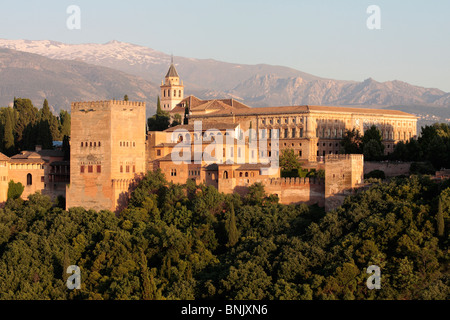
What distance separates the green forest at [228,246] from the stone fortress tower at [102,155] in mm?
1138

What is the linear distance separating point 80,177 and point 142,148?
4.54 meters

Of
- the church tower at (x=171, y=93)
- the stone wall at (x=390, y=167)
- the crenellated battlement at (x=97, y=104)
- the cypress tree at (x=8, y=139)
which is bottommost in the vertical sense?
the stone wall at (x=390, y=167)

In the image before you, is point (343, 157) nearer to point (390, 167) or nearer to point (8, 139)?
point (390, 167)

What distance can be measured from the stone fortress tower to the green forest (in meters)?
1.14

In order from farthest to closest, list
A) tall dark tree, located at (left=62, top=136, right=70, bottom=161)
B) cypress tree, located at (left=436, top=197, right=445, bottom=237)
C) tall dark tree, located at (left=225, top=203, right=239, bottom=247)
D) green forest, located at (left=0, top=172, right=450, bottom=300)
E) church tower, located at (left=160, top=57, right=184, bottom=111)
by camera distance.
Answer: church tower, located at (left=160, top=57, right=184, bottom=111), tall dark tree, located at (left=62, top=136, right=70, bottom=161), tall dark tree, located at (left=225, top=203, right=239, bottom=247), cypress tree, located at (left=436, top=197, right=445, bottom=237), green forest, located at (left=0, top=172, right=450, bottom=300)

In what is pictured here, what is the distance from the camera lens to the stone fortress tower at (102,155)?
174 feet

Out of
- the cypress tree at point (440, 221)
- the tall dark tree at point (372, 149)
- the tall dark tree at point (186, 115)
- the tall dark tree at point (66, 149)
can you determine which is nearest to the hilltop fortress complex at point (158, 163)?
the tall dark tree at point (66, 149)

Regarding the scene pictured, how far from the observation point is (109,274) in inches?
1791

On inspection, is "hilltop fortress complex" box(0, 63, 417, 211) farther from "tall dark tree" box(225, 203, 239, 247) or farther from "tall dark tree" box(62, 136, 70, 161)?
"tall dark tree" box(225, 203, 239, 247)

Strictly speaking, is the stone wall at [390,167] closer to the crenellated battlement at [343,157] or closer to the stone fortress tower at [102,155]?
the crenellated battlement at [343,157]

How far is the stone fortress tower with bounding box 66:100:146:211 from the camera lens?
174 feet

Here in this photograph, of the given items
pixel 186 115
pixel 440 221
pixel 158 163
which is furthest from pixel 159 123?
pixel 440 221

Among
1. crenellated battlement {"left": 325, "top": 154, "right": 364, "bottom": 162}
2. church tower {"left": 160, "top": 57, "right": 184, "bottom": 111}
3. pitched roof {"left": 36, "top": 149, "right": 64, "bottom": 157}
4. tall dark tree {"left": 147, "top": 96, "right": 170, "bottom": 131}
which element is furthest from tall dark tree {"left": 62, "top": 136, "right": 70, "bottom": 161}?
church tower {"left": 160, "top": 57, "right": 184, "bottom": 111}
